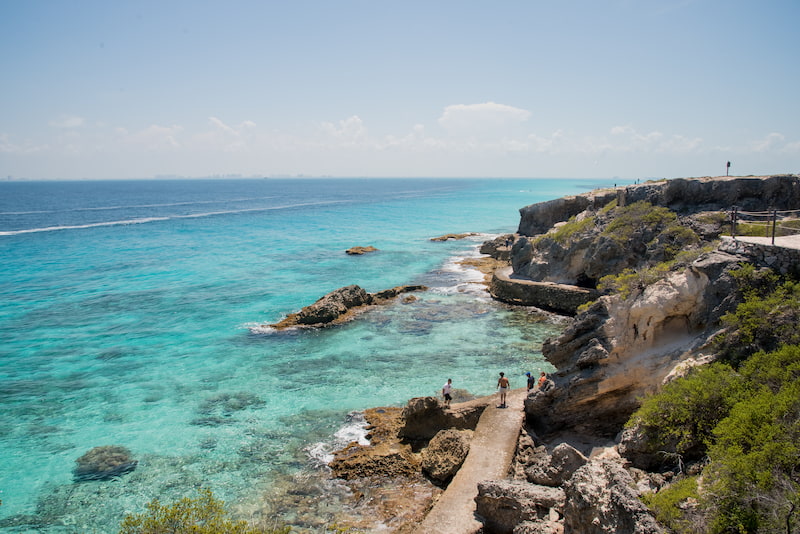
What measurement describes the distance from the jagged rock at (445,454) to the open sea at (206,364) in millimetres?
3362

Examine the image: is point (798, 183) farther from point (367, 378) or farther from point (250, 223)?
point (250, 223)

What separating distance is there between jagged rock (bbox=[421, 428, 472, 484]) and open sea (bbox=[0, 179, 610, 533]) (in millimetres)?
3362

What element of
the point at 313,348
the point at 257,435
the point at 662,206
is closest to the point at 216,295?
the point at 313,348

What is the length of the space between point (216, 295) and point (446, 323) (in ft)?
58.5

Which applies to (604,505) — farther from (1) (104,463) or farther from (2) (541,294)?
(2) (541,294)

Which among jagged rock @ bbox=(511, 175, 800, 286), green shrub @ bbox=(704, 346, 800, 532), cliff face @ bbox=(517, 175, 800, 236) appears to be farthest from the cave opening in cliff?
green shrub @ bbox=(704, 346, 800, 532)

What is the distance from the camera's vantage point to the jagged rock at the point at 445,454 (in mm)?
14086

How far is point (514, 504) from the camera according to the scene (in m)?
10.9

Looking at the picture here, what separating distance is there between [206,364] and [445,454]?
14.4 metres

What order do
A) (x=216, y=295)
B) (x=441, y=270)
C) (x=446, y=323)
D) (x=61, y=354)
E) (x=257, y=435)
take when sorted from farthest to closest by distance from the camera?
(x=441, y=270)
(x=216, y=295)
(x=446, y=323)
(x=61, y=354)
(x=257, y=435)

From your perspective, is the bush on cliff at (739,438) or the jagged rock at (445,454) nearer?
the bush on cliff at (739,438)

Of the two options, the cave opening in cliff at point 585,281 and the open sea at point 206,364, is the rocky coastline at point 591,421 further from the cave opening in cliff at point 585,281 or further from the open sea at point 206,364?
the cave opening in cliff at point 585,281

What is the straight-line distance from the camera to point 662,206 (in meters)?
26.8

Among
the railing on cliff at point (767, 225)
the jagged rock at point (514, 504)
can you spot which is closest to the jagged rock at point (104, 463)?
the jagged rock at point (514, 504)
